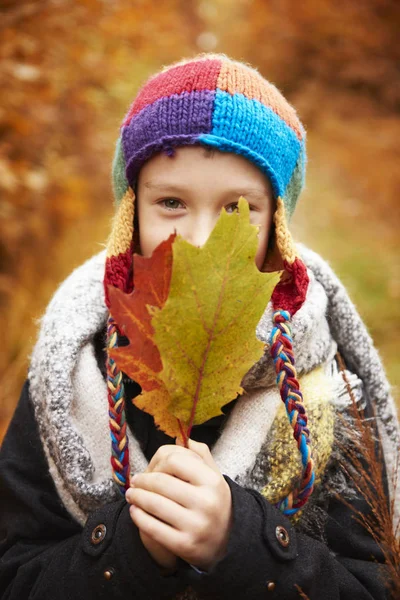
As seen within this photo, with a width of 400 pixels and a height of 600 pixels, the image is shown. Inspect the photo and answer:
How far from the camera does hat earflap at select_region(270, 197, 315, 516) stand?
115cm

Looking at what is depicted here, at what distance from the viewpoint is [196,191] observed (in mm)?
1249

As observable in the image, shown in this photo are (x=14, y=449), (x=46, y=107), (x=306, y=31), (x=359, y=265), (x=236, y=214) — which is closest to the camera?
(x=236, y=214)

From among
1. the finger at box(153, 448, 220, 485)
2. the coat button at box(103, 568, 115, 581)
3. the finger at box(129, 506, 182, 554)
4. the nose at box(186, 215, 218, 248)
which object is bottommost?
the coat button at box(103, 568, 115, 581)

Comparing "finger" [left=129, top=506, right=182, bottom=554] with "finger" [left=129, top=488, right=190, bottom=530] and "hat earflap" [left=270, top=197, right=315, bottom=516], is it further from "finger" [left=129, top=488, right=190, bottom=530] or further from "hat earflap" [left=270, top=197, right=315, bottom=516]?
"hat earflap" [left=270, top=197, right=315, bottom=516]

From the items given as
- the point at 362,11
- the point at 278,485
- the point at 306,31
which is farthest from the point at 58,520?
the point at 306,31

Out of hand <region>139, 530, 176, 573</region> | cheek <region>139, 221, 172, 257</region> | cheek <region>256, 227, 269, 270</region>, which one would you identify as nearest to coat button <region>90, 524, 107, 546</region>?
hand <region>139, 530, 176, 573</region>

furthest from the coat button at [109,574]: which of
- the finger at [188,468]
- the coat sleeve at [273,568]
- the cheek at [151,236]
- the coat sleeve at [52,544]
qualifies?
the cheek at [151,236]

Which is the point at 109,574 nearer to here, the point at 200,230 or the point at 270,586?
the point at 270,586

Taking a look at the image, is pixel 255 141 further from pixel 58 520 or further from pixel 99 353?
pixel 58 520

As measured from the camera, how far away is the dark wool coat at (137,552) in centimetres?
105

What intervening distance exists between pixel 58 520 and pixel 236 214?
2.86ft

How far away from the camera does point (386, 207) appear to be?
6633 mm

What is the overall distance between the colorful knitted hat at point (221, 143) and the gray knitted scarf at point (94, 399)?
0.13 meters

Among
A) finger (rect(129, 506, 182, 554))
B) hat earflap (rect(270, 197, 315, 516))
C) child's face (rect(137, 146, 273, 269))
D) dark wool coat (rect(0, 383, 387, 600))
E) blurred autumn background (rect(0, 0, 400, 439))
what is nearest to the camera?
finger (rect(129, 506, 182, 554))
